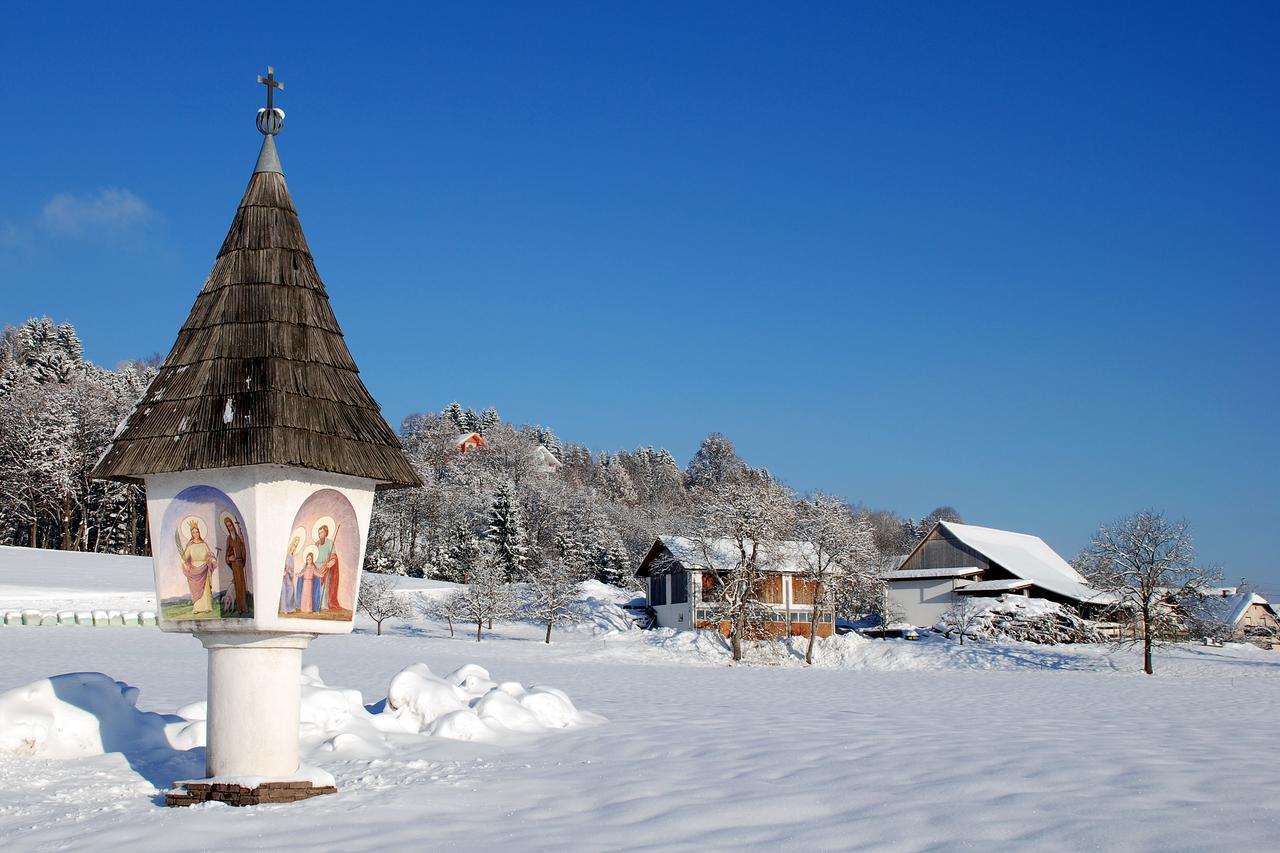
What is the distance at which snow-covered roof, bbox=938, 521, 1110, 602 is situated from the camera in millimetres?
59172

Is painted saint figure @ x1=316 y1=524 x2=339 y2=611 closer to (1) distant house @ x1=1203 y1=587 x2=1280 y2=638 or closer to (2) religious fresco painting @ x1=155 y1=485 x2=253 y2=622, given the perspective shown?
(2) religious fresco painting @ x1=155 y1=485 x2=253 y2=622

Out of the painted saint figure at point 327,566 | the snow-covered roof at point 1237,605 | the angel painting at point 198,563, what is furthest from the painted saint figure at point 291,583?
the snow-covered roof at point 1237,605

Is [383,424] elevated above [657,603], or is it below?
above

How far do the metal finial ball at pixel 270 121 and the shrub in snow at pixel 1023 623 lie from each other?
46.2 m

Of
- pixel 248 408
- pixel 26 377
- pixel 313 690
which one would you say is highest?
pixel 26 377

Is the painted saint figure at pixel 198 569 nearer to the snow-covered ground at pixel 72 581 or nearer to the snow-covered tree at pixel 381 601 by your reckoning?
the snow-covered ground at pixel 72 581

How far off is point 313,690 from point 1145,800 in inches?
443

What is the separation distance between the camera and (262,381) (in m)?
11.8

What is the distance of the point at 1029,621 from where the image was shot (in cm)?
5169

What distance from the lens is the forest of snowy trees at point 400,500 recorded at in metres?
68.5

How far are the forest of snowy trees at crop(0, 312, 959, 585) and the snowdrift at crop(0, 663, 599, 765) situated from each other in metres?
32.3

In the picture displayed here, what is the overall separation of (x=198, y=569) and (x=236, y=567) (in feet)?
1.73

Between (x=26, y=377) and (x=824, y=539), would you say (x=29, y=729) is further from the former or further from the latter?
(x=26, y=377)

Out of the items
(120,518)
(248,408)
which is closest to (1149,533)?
(248,408)
